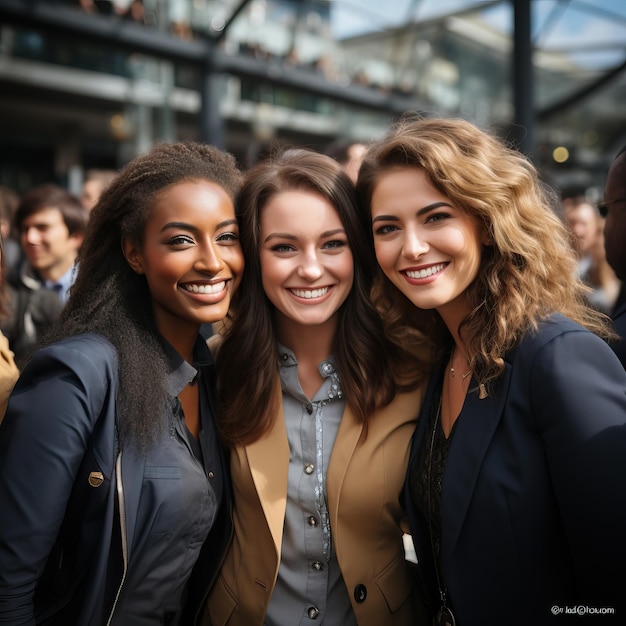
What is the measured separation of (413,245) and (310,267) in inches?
14.8

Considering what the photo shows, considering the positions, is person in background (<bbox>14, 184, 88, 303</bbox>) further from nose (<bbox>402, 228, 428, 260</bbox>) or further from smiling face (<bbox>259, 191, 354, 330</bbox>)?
nose (<bbox>402, 228, 428, 260</bbox>)

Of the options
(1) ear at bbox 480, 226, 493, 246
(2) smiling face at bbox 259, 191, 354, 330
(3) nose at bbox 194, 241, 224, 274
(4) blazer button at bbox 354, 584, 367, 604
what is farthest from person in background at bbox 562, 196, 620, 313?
(3) nose at bbox 194, 241, 224, 274

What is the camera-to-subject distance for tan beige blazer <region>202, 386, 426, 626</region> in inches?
78.1

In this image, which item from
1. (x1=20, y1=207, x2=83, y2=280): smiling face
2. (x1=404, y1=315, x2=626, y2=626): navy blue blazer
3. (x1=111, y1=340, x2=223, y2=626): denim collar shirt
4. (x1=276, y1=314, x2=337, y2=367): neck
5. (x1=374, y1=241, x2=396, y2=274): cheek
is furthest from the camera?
(x1=20, y1=207, x2=83, y2=280): smiling face

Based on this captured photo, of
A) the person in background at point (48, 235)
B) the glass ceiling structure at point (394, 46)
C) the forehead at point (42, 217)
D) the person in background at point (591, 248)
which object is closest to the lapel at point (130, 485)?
the person in background at point (48, 235)

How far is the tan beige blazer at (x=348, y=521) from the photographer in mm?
1984

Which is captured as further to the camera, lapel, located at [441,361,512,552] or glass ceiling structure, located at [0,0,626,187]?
glass ceiling structure, located at [0,0,626,187]

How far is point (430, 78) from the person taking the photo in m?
11.1

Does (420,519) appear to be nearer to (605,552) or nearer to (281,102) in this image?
(605,552)

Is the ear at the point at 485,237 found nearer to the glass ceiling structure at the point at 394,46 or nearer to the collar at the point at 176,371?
the collar at the point at 176,371

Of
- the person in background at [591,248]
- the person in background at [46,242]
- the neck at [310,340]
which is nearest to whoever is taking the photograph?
the neck at [310,340]

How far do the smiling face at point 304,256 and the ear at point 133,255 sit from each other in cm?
Answer: 43

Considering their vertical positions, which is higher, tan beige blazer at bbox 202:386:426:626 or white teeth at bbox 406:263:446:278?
white teeth at bbox 406:263:446:278

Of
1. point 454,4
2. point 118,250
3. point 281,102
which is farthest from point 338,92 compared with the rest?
point 118,250
